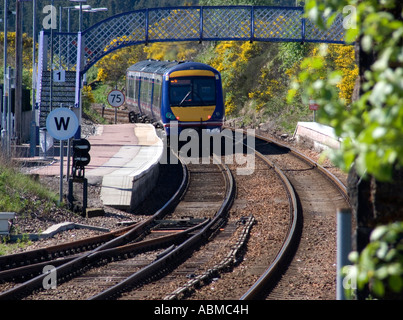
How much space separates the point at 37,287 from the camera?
812cm

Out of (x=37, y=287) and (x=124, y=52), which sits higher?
(x=124, y=52)

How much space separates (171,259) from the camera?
9734 millimetres

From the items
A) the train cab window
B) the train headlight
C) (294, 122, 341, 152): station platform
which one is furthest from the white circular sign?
(294, 122, 341, 152): station platform

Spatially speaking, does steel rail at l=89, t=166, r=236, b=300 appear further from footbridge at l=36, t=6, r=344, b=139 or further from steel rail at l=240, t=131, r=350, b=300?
footbridge at l=36, t=6, r=344, b=139

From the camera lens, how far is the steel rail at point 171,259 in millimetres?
7938

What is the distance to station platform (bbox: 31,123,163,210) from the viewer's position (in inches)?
564

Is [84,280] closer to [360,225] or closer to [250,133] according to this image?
[360,225]

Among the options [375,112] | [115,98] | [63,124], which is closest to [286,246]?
[63,124]

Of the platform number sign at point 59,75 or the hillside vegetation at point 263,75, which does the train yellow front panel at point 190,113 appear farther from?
the hillside vegetation at point 263,75

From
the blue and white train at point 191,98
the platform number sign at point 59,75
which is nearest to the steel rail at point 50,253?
the platform number sign at point 59,75

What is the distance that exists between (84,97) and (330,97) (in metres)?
41.5

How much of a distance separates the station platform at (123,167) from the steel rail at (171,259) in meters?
2.12

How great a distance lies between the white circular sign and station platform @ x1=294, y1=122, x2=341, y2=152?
423 inches
